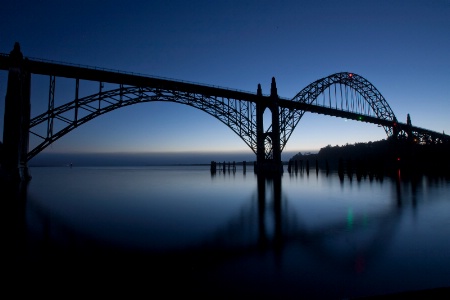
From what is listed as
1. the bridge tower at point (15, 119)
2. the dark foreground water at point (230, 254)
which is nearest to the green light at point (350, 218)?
the dark foreground water at point (230, 254)

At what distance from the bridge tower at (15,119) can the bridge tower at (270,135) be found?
2284 centimetres

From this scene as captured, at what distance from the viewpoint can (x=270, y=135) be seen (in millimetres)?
32312

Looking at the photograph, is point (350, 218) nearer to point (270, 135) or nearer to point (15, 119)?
point (15, 119)

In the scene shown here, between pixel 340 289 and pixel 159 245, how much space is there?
3.60 meters

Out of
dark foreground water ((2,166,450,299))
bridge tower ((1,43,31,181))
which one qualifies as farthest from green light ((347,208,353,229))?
bridge tower ((1,43,31,181))

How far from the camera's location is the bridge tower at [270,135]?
32094 mm

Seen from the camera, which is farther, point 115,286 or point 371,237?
Answer: point 371,237

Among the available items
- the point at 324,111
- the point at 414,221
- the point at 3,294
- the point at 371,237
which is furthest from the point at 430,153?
the point at 3,294

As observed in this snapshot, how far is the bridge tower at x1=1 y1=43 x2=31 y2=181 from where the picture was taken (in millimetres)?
17219

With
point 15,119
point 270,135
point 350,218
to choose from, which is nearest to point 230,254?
point 350,218

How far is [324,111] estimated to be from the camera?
131 feet

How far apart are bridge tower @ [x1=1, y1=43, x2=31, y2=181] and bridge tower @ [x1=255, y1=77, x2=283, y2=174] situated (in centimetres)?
2284

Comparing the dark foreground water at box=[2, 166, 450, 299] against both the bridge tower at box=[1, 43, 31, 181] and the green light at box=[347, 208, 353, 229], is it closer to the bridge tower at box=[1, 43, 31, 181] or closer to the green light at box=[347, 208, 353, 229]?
the green light at box=[347, 208, 353, 229]

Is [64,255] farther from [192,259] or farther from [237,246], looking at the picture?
[237,246]
